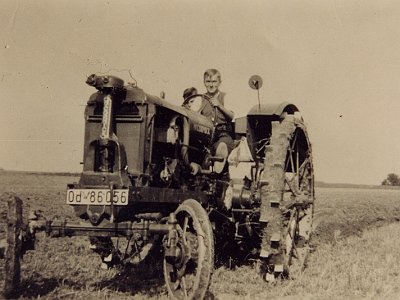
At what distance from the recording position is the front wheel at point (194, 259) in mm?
4332

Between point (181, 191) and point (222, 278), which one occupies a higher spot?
point (181, 191)

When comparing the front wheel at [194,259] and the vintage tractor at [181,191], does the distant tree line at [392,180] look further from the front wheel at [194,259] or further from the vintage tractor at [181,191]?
the front wheel at [194,259]


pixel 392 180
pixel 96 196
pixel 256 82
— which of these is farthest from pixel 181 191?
pixel 392 180

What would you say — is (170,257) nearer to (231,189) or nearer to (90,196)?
(90,196)

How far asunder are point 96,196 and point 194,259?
1149mm

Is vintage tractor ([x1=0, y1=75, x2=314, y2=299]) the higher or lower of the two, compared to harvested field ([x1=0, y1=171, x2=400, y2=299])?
higher

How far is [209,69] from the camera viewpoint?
24.6 ft

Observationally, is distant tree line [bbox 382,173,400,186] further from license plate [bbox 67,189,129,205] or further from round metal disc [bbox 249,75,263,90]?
license plate [bbox 67,189,129,205]

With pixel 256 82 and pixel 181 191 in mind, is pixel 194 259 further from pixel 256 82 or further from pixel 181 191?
pixel 256 82

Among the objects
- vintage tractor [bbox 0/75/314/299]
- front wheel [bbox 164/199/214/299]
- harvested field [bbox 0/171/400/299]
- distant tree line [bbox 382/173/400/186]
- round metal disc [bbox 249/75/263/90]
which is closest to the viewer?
front wheel [bbox 164/199/214/299]

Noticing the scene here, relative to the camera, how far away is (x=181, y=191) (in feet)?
18.0

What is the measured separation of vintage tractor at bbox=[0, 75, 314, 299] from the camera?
457 cm

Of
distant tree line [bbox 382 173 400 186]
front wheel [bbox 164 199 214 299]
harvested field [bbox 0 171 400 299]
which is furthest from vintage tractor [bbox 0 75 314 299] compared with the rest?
distant tree line [bbox 382 173 400 186]

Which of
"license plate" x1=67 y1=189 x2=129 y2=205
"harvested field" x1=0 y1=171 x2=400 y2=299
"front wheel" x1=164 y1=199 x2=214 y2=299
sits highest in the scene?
"license plate" x1=67 y1=189 x2=129 y2=205
